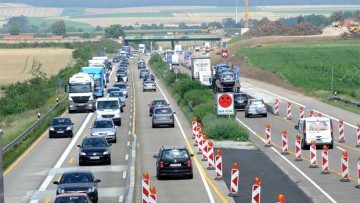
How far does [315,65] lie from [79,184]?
90671 millimetres

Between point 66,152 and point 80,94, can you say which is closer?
point 66,152

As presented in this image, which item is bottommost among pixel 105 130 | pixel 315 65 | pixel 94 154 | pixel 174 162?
→ pixel 315 65

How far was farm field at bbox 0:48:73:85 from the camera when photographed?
136500mm

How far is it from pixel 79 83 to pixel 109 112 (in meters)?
11.2

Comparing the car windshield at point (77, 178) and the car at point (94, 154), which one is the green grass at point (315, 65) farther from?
the car windshield at point (77, 178)

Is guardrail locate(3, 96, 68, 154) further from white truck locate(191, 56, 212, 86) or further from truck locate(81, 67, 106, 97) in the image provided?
white truck locate(191, 56, 212, 86)

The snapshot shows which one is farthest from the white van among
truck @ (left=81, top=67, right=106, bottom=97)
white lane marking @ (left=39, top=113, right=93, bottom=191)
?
truck @ (left=81, top=67, right=106, bottom=97)

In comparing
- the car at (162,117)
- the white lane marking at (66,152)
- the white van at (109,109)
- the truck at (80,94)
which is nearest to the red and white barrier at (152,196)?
the white lane marking at (66,152)

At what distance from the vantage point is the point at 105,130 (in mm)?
50250

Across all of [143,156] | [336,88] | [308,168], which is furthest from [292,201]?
[336,88]

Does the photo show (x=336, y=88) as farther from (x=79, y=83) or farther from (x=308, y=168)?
(x=308, y=168)

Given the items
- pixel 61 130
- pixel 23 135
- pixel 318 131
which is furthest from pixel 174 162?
pixel 61 130

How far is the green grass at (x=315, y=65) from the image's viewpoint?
92188 millimetres

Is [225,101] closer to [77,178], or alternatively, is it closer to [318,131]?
[318,131]
